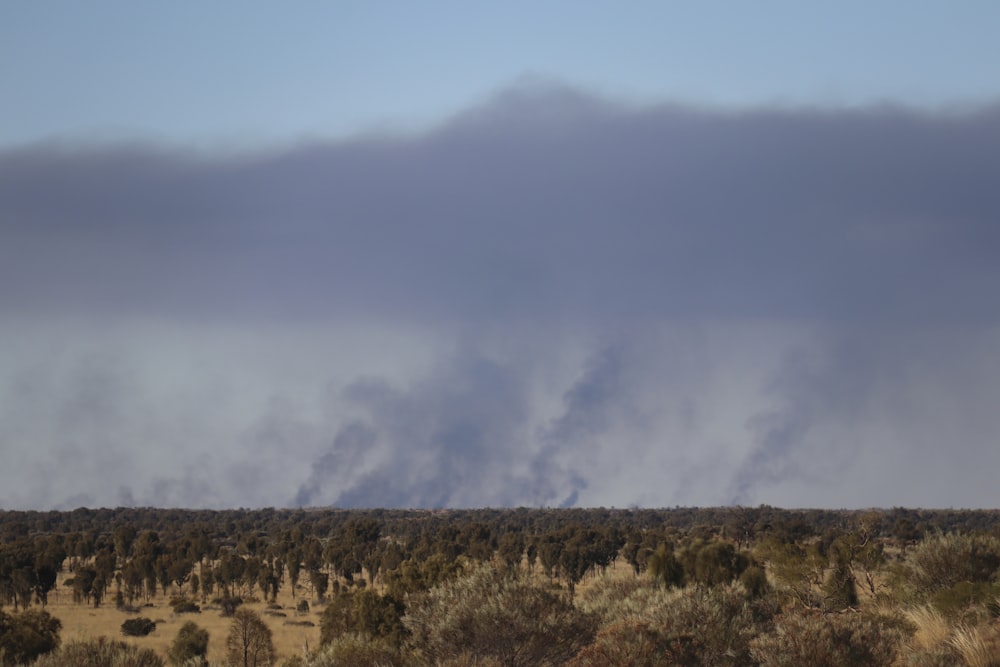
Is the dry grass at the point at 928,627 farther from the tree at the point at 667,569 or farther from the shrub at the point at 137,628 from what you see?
the shrub at the point at 137,628

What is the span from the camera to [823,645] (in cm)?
2119

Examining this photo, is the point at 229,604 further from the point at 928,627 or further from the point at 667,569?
the point at 928,627

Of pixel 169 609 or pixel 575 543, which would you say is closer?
pixel 169 609

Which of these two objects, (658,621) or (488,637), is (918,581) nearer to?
(658,621)

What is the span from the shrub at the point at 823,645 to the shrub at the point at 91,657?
1796 cm

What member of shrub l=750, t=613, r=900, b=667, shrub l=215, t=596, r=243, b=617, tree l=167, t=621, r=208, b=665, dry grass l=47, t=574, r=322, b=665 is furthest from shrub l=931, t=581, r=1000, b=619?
shrub l=215, t=596, r=243, b=617

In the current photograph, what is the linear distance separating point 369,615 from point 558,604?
15.6 metres

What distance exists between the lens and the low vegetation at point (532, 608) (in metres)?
21.9

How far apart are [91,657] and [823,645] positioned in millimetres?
20341

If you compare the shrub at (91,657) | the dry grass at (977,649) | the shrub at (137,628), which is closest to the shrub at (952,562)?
the dry grass at (977,649)

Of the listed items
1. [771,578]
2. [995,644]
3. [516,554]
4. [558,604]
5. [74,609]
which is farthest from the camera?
[516,554]

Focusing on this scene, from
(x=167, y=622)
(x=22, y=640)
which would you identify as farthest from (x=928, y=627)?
(x=167, y=622)

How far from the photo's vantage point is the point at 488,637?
21891mm

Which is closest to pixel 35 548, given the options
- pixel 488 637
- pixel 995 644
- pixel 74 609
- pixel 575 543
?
pixel 74 609
